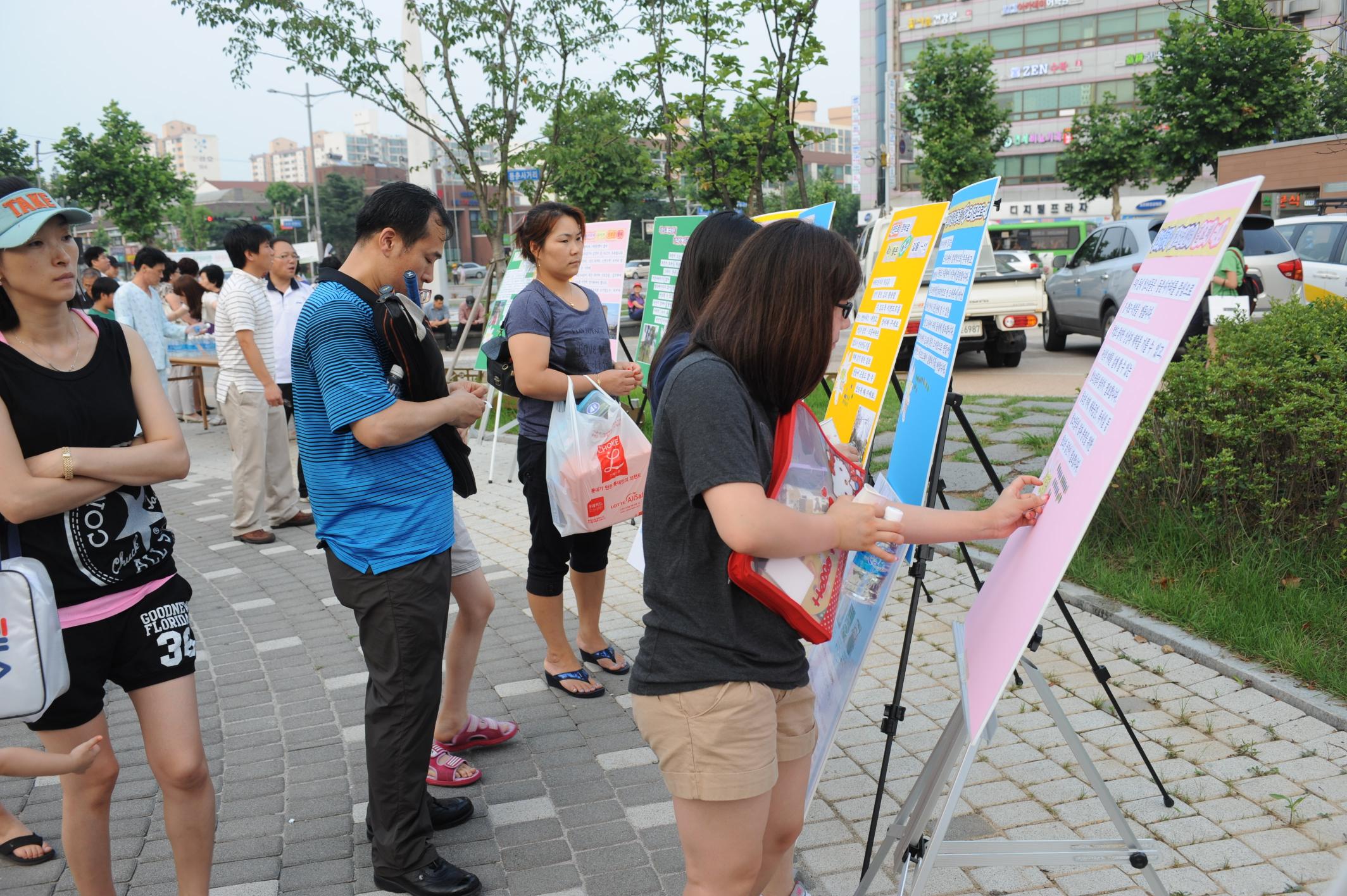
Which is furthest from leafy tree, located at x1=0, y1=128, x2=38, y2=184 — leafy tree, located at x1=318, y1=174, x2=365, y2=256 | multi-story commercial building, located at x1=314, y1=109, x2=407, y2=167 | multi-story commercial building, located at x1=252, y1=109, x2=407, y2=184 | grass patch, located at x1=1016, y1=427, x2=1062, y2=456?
multi-story commercial building, located at x1=314, y1=109, x2=407, y2=167

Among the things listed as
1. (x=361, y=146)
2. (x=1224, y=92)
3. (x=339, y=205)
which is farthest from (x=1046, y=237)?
(x=361, y=146)

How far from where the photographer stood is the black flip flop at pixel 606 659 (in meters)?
4.41

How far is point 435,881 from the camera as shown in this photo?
9.21 feet

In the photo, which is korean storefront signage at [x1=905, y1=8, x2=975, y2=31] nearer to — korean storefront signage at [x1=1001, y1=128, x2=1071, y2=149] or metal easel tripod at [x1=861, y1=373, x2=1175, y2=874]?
korean storefront signage at [x1=1001, y1=128, x2=1071, y2=149]

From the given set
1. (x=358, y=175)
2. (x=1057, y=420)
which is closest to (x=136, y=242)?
(x=1057, y=420)

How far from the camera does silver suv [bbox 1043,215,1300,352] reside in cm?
1280

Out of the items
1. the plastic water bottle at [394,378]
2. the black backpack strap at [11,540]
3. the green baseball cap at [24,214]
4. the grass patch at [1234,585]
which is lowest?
the grass patch at [1234,585]

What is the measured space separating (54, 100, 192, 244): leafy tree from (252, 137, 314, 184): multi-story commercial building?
13951 centimetres

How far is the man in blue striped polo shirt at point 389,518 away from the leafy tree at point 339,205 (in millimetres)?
77288

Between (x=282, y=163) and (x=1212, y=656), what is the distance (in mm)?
199347

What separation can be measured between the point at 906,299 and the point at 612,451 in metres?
1.24

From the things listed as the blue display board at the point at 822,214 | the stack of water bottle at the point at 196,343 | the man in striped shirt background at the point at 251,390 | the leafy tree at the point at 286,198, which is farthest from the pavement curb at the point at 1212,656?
the leafy tree at the point at 286,198

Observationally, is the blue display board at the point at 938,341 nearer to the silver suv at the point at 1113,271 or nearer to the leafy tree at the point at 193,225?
the silver suv at the point at 1113,271

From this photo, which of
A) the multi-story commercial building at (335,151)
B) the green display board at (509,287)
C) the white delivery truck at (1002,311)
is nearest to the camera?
the green display board at (509,287)
